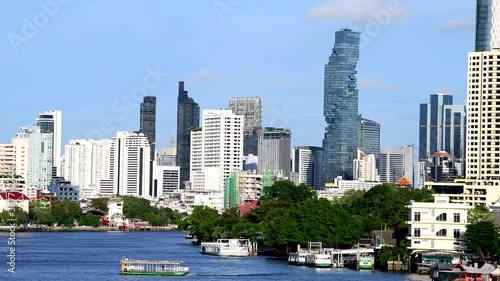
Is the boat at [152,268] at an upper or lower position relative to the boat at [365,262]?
lower

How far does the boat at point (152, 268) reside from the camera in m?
71.9

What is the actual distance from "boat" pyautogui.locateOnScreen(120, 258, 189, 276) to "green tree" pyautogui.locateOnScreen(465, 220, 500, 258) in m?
17.0

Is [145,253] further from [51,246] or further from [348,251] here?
[348,251]

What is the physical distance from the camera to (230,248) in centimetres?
9312

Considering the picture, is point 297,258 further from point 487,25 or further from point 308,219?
point 487,25

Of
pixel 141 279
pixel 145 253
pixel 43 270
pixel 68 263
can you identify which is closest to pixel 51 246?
pixel 145 253

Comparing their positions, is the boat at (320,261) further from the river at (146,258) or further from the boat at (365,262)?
the boat at (365,262)

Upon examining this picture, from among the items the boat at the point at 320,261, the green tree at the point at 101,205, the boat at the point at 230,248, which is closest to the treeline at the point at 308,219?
the boat at the point at 230,248

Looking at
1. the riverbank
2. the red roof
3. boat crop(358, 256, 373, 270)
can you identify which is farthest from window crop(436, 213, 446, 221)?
the red roof

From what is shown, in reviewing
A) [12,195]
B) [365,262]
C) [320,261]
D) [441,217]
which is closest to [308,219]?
[320,261]

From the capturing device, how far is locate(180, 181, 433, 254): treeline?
86125mm

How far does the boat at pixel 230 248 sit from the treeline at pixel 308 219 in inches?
74.1

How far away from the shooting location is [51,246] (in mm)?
109688

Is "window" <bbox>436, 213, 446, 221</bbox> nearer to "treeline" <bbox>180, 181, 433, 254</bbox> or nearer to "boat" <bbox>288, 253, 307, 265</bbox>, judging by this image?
"treeline" <bbox>180, 181, 433, 254</bbox>
